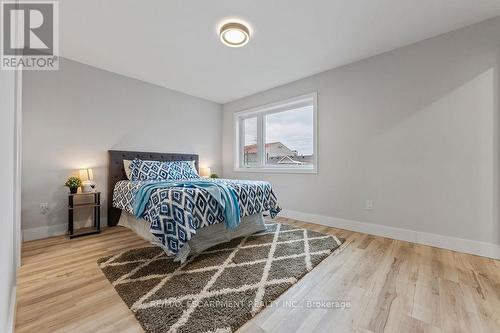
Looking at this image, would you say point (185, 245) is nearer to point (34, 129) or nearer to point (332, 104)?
point (34, 129)

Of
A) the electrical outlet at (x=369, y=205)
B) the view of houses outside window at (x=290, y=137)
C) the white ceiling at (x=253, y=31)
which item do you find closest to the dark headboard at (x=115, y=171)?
the white ceiling at (x=253, y=31)

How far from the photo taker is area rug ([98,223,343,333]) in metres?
1.25

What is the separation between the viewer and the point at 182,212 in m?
1.92

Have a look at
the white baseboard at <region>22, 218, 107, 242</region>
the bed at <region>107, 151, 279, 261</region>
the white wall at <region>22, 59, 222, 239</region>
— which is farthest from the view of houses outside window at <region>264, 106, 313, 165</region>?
the white baseboard at <region>22, 218, 107, 242</region>

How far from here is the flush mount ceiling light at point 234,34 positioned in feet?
7.21

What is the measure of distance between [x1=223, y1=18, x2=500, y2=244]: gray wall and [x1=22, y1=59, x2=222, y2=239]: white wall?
2742 mm

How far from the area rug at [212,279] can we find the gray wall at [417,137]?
3.01 feet

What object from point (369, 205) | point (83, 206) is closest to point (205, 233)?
point (83, 206)

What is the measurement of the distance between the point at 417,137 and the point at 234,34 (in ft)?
7.93

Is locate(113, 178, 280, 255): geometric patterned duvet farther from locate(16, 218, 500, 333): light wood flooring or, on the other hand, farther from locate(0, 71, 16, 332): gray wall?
locate(0, 71, 16, 332): gray wall

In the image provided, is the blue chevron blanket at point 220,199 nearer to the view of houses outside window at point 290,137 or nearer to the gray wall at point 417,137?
the gray wall at point 417,137

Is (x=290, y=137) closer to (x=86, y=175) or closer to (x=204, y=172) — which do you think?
(x=204, y=172)

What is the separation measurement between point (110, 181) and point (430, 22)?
14.5 ft

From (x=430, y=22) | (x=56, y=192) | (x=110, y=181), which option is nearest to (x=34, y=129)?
(x=56, y=192)
